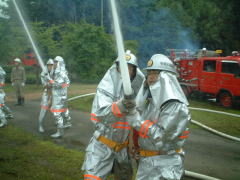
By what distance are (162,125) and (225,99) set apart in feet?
33.9

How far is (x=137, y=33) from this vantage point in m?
15.1

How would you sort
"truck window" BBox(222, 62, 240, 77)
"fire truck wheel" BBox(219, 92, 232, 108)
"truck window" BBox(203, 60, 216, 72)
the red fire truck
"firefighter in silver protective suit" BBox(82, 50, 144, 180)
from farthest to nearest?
1. "truck window" BBox(203, 60, 216, 72)
2. "fire truck wheel" BBox(219, 92, 232, 108)
3. the red fire truck
4. "truck window" BBox(222, 62, 240, 77)
5. "firefighter in silver protective suit" BBox(82, 50, 144, 180)

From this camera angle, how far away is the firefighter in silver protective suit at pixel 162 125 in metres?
2.66

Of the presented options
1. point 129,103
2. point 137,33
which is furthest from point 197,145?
point 137,33

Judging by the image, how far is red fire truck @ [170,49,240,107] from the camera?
1185 cm

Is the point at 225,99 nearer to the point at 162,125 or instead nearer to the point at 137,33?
the point at 137,33

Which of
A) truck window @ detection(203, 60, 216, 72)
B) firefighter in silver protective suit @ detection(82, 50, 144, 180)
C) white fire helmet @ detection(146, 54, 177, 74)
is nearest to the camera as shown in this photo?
white fire helmet @ detection(146, 54, 177, 74)

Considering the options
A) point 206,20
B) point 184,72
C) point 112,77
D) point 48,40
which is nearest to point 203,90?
point 184,72

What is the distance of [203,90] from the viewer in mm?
13312

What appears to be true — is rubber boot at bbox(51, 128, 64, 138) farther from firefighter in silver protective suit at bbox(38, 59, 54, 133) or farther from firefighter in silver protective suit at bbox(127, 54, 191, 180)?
firefighter in silver protective suit at bbox(127, 54, 191, 180)

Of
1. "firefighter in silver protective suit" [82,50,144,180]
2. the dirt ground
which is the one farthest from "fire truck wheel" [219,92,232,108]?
"firefighter in silver protective suit" [82,50,144,180]

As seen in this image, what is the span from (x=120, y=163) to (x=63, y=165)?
7.20 ft

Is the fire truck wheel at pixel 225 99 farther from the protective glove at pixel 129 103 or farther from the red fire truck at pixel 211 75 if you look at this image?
the protective glove at pixel 129 103

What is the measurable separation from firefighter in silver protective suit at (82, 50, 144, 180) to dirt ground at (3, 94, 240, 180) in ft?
5.98
